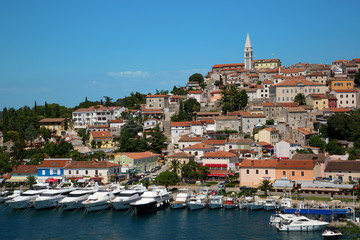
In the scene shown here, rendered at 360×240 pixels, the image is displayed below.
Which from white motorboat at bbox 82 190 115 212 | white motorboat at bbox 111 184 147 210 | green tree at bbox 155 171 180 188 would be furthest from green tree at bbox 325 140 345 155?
white motorboat at bbox 82 190 115 212

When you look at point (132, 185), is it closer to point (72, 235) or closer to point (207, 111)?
point (72, 235)

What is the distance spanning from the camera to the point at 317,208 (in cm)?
3853

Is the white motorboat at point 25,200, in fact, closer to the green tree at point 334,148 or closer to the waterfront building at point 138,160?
Result: the waterfront building at point 138,160

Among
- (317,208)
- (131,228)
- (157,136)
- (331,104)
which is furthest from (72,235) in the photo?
(331,104)

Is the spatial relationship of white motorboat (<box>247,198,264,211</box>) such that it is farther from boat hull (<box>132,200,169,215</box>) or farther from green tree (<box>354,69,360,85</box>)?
green tree (<box>354,69,360,85</box>)

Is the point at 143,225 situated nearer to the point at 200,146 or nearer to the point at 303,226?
the point at 303,226

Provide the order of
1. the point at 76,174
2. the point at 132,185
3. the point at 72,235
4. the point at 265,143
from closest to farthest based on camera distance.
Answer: the point at 72,235, the point at 132,185, the point at 76,174, the point at 265,143

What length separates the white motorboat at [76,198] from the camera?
45.0 m

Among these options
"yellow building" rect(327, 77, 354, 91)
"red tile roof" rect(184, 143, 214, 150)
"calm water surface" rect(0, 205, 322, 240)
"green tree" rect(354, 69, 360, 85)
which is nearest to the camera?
"calm water surface" rect(0, 205, 322, 240)

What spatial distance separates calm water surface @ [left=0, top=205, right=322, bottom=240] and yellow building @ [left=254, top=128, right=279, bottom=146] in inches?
820

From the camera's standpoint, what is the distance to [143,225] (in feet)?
126

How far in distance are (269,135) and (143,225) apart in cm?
2851

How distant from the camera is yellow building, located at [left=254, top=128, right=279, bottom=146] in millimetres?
60400

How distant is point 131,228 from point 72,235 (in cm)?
522
